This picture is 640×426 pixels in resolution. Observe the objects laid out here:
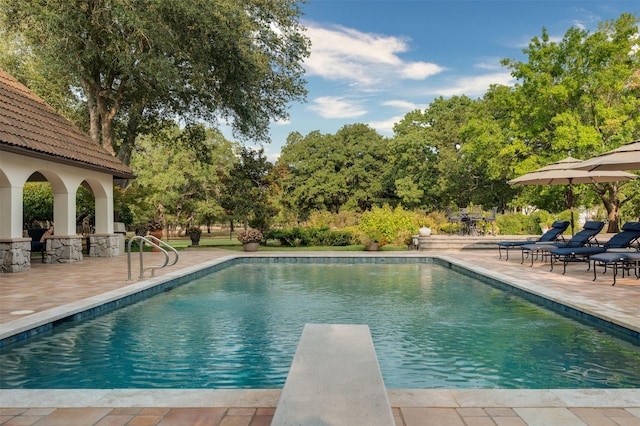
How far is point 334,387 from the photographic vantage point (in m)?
3.21

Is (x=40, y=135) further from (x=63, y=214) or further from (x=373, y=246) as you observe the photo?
(x=373, y=246)

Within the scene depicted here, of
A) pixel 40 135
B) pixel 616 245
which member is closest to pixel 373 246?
pixel 616 245

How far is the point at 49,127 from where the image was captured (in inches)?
567

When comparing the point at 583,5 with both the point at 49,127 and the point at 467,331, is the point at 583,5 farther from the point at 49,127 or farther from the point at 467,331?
the point at 49,127

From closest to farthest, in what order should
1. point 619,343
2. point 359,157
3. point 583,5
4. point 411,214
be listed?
point 619,343, point 583,5, point 411,214, point 359,157

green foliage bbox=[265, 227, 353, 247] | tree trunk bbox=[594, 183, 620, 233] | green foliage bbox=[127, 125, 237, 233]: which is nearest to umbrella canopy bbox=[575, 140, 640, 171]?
green foliage bbox=[265, 227, 353, 247]

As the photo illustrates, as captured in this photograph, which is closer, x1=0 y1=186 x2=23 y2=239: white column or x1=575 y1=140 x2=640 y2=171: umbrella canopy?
x1=575 y1=140 x2=640 y2=171: umbrella canopy

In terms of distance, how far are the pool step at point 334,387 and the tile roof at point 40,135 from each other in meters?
10.2

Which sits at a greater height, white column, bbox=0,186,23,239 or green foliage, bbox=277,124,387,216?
green foliage, bbox=277,124,387,216

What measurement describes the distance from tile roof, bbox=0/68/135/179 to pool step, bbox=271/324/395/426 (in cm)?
1017

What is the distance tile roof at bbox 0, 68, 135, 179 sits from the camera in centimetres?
1177

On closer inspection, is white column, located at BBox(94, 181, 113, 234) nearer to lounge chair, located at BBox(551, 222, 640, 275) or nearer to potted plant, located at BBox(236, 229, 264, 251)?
potted plant, located at BBox(236, 229, 264, 251)

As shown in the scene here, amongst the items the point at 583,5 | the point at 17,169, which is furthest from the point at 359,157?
the point at 17,169

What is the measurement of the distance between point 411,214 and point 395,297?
42.8ft
